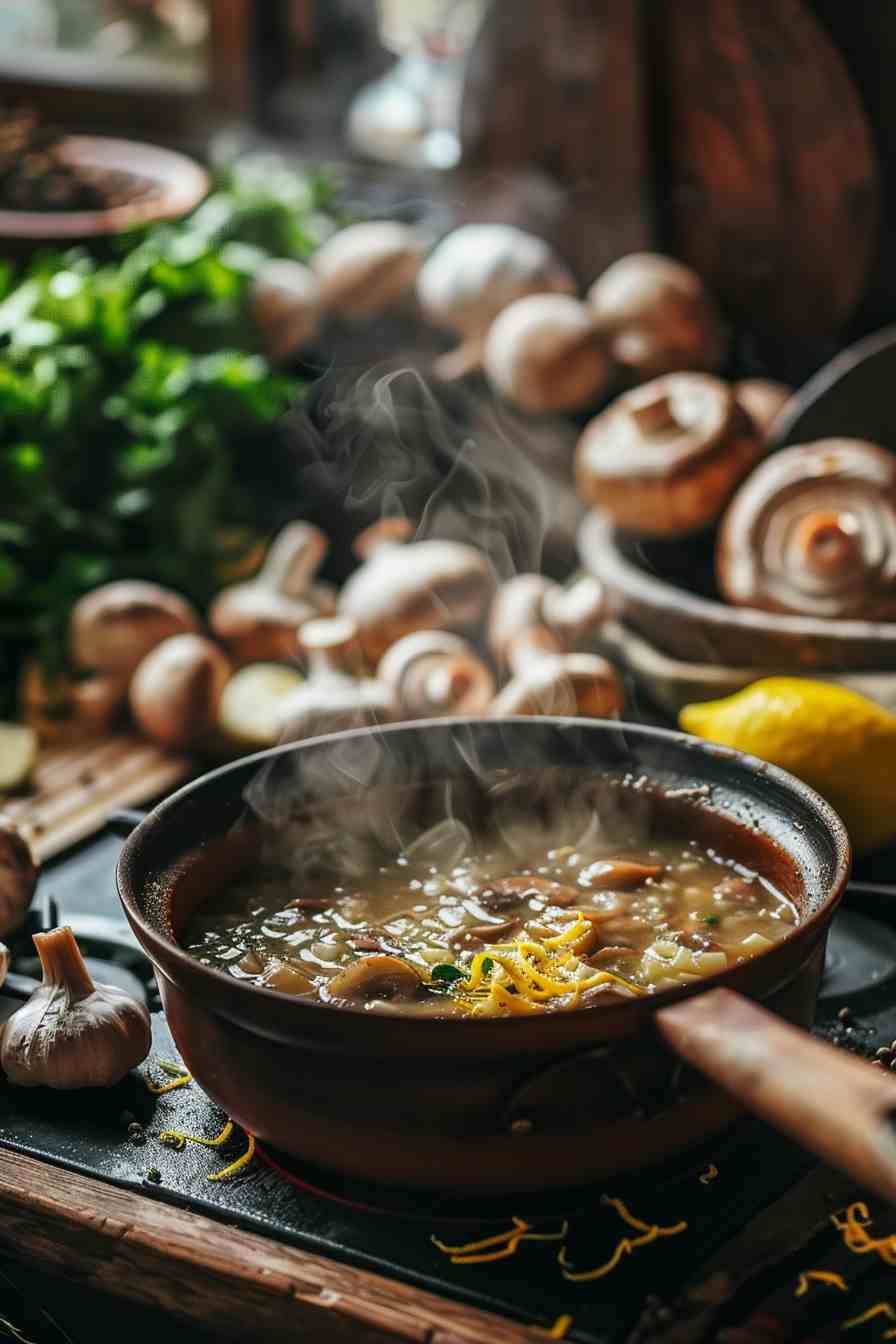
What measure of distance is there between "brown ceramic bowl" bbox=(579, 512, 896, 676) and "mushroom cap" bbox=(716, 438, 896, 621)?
0.05m

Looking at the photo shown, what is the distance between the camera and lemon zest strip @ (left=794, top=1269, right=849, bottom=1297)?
156 cm

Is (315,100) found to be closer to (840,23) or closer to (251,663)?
(840,23)

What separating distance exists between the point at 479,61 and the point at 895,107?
1276 millimetres

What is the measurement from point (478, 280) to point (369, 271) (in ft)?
1.37

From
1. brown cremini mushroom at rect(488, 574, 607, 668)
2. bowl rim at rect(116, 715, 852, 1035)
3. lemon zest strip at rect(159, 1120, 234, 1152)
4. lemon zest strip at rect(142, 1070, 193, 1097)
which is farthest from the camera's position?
brown cremini mushroom at rect(488, 574, 607, 668)

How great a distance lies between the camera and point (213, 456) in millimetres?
3984

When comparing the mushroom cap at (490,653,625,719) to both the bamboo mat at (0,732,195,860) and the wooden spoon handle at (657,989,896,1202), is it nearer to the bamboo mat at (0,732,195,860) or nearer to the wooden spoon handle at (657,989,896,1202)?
the bamboo mat at (0,732,195,860)

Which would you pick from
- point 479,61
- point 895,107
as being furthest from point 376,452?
point 895,107

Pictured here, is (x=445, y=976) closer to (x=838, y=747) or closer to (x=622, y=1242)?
(x=622, y=1242)

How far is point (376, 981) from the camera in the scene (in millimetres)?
1781

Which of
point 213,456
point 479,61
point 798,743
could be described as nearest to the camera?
point 798,743

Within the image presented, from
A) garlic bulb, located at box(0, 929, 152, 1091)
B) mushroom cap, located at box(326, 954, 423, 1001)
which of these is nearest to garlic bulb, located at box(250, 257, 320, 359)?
garlic bulb, located at box(0, 929, 152, 1091)

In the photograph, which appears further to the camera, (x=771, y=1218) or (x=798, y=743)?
(x=798, y=743)

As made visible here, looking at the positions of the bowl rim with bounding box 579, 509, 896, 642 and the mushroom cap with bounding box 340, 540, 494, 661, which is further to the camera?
the mushroom cap with bounding box 340, 540, 494, 661
